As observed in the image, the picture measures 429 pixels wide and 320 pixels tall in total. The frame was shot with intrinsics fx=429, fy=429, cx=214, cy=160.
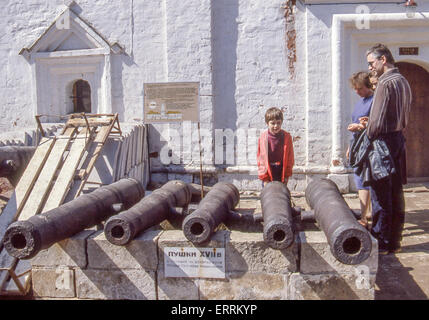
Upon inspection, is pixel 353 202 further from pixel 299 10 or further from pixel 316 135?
pixel 299 10

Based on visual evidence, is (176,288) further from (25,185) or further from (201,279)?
(25,185)

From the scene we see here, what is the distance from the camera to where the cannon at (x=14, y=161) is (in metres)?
5.39

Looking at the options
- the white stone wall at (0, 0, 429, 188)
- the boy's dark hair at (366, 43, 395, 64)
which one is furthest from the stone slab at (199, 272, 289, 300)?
the white stone wall at (0, 0, 429, 188)

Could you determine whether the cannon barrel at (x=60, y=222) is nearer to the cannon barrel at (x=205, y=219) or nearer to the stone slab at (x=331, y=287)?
the cannon barrel at (x=205, y=219)

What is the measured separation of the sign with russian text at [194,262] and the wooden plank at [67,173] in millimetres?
2414

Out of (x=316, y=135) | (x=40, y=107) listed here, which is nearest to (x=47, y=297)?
(x=316, y=135)

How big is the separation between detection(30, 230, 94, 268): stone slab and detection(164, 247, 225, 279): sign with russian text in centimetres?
67

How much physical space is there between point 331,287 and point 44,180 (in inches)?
152

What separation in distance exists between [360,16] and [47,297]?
6.74 metres

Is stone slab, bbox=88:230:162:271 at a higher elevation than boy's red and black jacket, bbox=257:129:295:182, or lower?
lower

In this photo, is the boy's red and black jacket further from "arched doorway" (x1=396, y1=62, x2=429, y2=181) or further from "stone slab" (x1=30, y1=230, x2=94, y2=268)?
"arched doorway" (x1=396, y1=62, x2=429, y2=181)

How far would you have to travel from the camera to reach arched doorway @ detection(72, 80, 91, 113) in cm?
925

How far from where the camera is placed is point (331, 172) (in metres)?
7.83

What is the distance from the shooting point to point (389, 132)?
4199 millimetres
